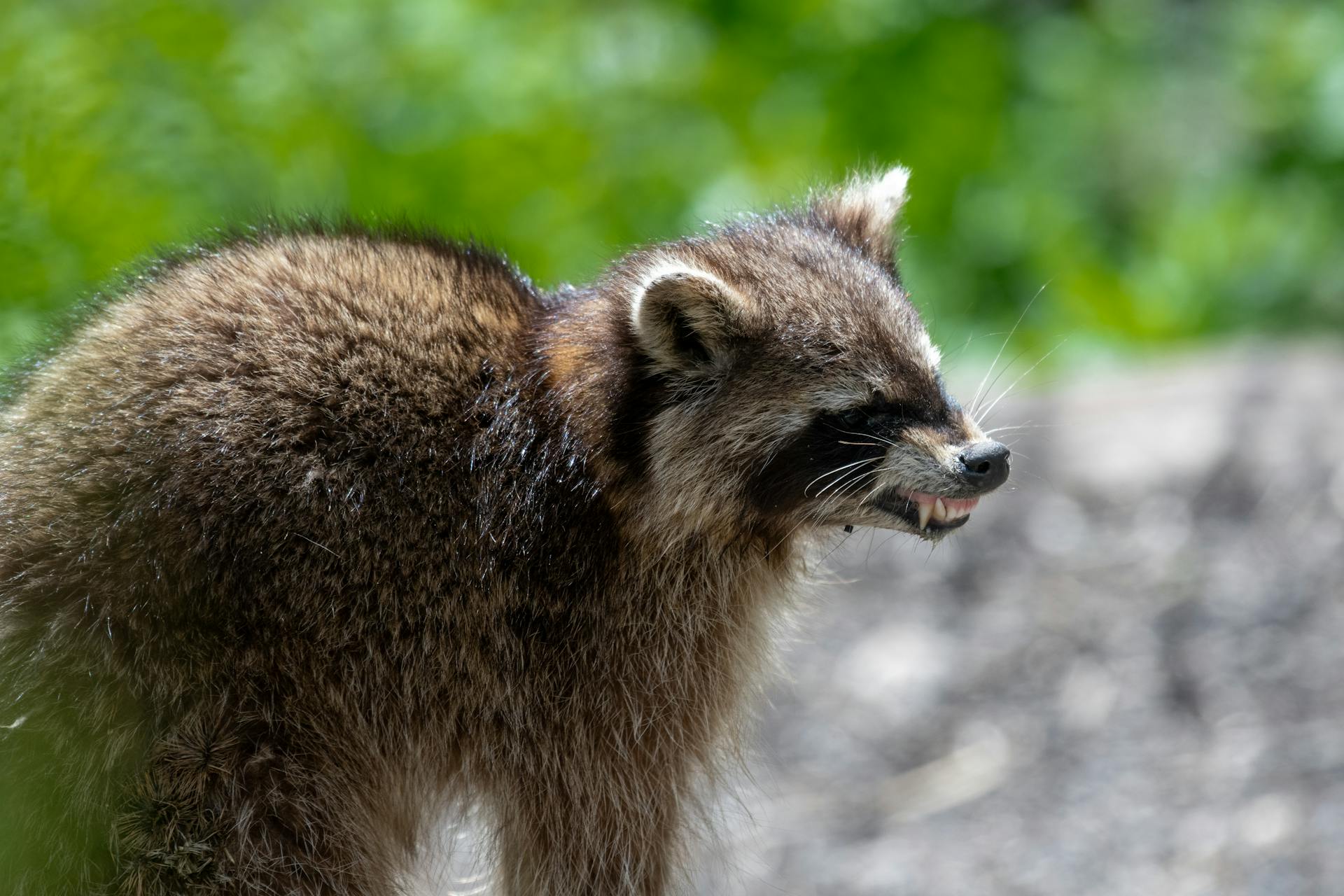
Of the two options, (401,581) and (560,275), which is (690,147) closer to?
(560,275)

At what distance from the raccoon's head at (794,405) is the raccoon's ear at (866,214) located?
44 centimetres

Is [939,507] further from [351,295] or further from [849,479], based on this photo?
[351,295]

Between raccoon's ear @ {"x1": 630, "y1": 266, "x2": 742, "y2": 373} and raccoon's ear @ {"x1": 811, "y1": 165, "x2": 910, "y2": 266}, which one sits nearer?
raccoon's ear @ {"x1": 630, "y1": 266, "x2": 742, "y2": 373}

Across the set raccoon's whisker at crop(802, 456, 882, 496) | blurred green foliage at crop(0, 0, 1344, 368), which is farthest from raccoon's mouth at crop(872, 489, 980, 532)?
blurred green foliage at crop(0, 0, 1344, 368)

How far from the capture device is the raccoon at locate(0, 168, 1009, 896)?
359 centimetres

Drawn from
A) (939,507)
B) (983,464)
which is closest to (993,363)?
(939,507)

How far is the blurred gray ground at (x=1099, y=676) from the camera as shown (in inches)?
234

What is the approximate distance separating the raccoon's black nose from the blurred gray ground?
102 cm

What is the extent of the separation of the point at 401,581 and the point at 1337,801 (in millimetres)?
3983

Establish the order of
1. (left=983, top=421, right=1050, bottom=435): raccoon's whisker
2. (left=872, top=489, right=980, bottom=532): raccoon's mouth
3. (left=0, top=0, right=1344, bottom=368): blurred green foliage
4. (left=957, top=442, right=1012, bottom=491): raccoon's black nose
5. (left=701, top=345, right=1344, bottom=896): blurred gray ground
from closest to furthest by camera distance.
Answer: (left=957, top=442, right=1012, bottom=491): raccoon's black nose → (left=872, top=489, right=980, bottom=532): raccoon's mouth → (left=983, top=421, right=1050, bottom=435): raccoon's whisker → (left=701, top=345, right=1344, bottom=896): blurred gray ground → (left=0, top=0, right=1344, bottom=368): blurred green foliage

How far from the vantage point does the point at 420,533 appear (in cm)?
392

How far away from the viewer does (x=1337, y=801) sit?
229 inches

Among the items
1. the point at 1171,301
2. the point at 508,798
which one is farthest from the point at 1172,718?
the point at 1171,301

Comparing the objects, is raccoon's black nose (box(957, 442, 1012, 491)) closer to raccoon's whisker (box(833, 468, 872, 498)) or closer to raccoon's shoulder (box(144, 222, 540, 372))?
raccoon's whisker (box(833, 468, 872, 498))
